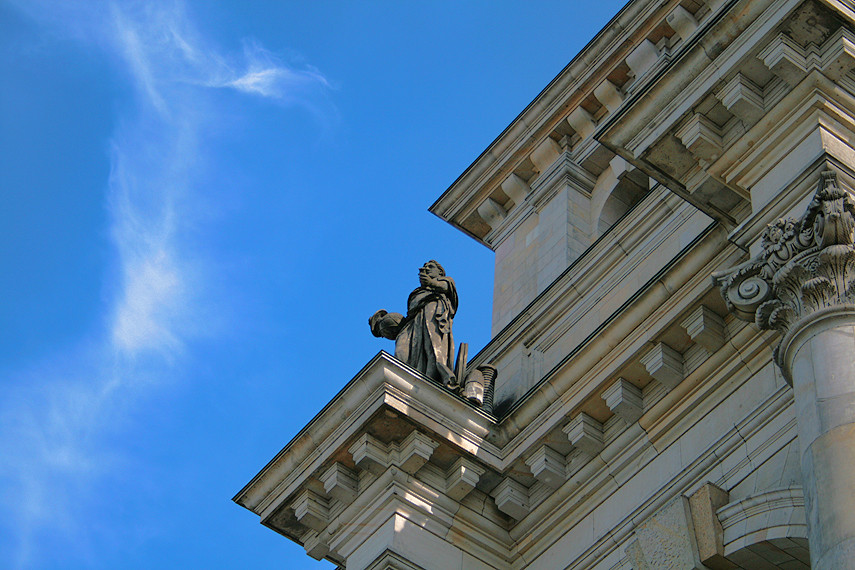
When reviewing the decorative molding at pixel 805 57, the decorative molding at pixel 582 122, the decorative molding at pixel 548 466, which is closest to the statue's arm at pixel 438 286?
the decorative molding at pixel 548 466

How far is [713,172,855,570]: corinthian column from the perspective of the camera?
12203 millimetres

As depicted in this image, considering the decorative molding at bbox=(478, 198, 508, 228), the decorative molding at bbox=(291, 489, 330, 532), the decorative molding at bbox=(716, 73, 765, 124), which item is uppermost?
the decorative molding at bbox=(478, 198, 508, 228)

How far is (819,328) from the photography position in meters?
13.6

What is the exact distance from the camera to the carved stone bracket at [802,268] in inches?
545

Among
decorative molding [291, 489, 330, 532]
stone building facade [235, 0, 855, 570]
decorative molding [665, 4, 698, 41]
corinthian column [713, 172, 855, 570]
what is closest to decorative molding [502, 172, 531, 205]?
decorative molding [665, 4, 698, 41]

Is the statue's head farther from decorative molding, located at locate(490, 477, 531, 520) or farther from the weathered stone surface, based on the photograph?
the weathered stone surface

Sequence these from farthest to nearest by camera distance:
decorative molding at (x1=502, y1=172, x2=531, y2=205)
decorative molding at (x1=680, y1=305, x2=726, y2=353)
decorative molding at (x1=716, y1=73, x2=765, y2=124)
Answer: decorative molding at (x1=502, y1=172, x2=531, y2=205)
decorative molding at (x1=680, y1=305, x2=726, y2=353)
decorative molding at (x1=716, y1=73, x2=765, y2=124)

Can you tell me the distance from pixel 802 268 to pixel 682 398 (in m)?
3.52

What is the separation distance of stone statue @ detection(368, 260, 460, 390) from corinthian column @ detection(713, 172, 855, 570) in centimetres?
631

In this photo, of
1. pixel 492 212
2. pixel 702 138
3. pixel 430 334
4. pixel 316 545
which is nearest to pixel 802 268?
pixel 702 138

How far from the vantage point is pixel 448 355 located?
69.9 feet

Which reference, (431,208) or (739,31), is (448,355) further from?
(431,208)

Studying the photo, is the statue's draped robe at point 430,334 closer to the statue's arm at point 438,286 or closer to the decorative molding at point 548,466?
the statue's arm at point 438,286

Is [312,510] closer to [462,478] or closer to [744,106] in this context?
[462,478]
